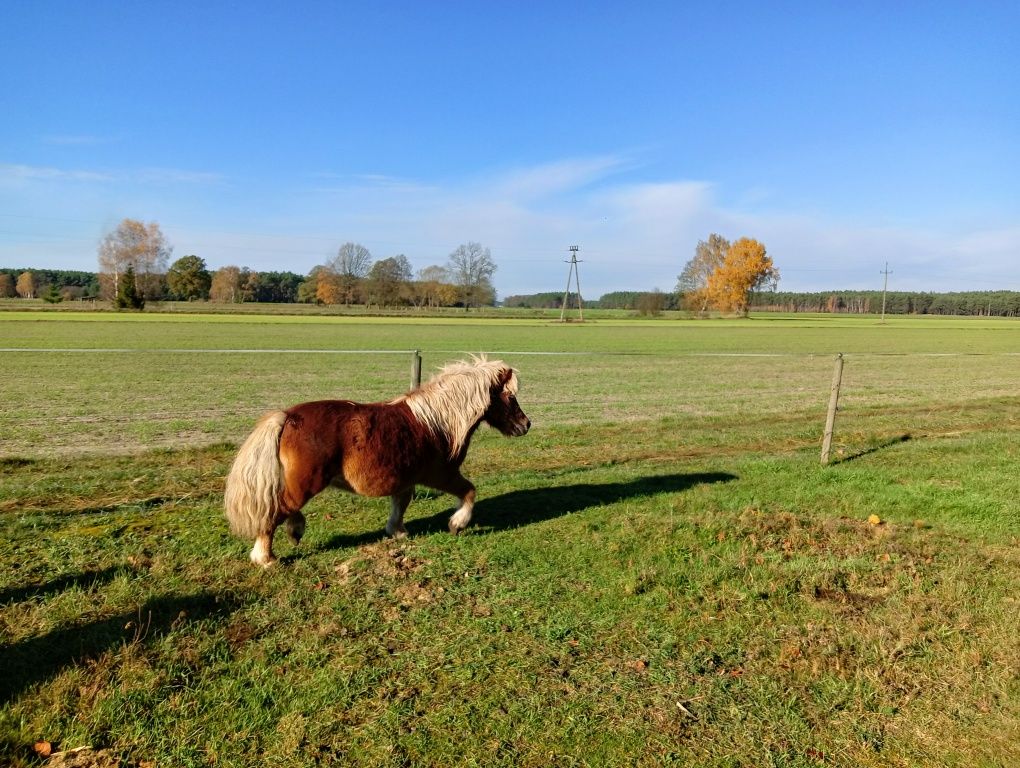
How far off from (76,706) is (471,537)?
3.52m

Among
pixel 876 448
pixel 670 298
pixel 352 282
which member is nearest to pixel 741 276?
pixel 670 298

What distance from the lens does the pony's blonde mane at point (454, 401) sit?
642 cm

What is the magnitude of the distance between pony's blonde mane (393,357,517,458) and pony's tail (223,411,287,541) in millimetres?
1362

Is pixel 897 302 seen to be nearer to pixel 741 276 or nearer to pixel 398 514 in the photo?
pixel 741 276

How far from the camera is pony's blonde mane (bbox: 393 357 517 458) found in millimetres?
6422

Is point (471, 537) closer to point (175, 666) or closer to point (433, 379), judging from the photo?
point (433, 379)

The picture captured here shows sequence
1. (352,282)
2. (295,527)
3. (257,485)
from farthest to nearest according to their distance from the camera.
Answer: (352,282), (295,527), (257,485)

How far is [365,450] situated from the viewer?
18.8 ft

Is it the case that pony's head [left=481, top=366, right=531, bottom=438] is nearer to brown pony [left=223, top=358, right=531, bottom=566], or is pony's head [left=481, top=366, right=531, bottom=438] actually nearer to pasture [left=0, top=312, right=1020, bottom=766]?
brown pony [left=223, top=358, right=531, bottom=566]

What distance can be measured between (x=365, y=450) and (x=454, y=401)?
1.12 meters

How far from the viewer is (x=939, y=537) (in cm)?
680

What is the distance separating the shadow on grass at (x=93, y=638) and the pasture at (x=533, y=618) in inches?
0.8

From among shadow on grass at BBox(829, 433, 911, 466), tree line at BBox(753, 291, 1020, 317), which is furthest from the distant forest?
shadow on grass at BBox(829, 433, 911, 466)

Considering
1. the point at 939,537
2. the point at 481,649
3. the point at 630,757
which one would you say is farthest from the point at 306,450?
the point at 939,537
